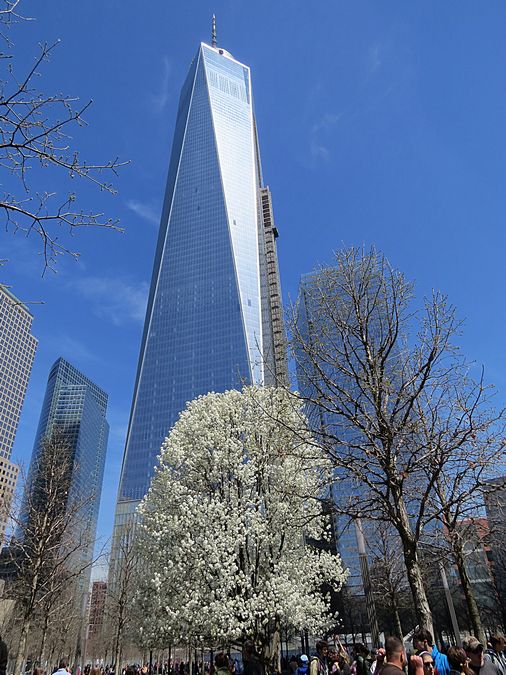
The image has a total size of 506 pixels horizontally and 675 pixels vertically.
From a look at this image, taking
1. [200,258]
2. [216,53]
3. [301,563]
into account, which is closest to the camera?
[301,563]

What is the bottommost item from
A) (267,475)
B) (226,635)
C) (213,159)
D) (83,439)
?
(226,635)

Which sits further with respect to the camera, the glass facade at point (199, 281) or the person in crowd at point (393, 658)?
the glass facade at point (199, 281)

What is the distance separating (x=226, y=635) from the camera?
567 inches

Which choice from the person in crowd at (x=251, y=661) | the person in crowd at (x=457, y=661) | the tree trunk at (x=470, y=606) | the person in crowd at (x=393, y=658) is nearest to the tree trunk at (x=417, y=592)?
the person in crowd at (x=457, y=661)

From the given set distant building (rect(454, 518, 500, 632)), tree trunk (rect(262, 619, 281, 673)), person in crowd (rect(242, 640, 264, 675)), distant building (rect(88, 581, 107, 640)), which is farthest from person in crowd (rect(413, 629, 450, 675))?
distant building (rect(88, 581, 107, 640))

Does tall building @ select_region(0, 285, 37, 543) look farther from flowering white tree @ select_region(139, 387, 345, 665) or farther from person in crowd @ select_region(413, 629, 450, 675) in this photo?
person in crowd @ select_region(413, 629, 450, 675)

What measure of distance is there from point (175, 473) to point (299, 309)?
10083 millimetres

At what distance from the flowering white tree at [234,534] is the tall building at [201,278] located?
292ft

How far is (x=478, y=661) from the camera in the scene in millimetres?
5875

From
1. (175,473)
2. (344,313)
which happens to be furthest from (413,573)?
(175,473)

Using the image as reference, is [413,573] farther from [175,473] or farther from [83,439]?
[83,439]

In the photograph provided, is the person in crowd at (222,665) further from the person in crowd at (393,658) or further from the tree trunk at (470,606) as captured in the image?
the tree trunk at (470,606)

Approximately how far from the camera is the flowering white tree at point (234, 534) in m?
15.0

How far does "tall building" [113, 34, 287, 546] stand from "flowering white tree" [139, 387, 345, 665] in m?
88.9
